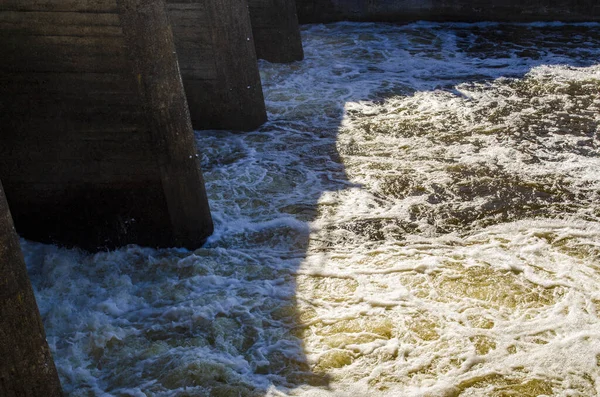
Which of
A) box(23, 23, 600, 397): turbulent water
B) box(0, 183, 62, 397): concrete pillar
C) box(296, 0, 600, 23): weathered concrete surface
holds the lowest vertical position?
box(23, 23, 600, 397): turbulent water

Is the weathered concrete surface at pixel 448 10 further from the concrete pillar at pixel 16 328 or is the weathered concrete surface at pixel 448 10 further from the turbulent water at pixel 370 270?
the concrete pillar at pixel 16 328

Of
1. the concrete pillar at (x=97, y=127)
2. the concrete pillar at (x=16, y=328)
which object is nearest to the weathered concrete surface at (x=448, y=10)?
the concrete pillar at (x=97, y=127)

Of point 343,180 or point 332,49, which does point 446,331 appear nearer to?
point 343,180

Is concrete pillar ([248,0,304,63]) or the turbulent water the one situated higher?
concrete pillar ([248,0,304,63])

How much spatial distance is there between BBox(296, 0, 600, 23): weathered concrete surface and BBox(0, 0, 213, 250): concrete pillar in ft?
33.5

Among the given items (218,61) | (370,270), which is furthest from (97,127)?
(218,61)

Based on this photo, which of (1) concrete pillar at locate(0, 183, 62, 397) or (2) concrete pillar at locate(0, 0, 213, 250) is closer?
(1) concrete pillar at locate(0, 183, 62, 397)

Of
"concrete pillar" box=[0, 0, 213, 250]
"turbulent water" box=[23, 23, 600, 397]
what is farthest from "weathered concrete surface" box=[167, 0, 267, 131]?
"concrete pillar" box=[0, 0, 213, 250]

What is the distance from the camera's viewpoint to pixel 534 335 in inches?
218

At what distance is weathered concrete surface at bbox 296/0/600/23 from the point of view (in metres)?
14.5

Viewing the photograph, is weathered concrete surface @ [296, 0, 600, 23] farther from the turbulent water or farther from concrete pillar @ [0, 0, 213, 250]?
concrete pillar @ [0, 0, 213, 250]

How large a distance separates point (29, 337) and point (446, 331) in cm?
316

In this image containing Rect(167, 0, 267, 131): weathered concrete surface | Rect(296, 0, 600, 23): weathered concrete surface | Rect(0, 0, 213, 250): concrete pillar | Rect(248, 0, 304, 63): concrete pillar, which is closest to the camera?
Rect(0, 0, 213, 250): concrete pillar

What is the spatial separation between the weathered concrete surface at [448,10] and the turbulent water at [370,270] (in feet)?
13.5
